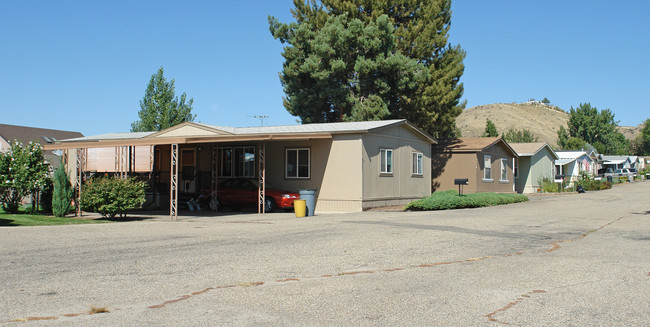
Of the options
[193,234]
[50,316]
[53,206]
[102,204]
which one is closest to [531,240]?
[193,234]

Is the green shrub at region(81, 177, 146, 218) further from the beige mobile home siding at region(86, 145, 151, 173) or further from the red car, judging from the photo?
the beige mobile home siding at region(86, 145, 151, 173)

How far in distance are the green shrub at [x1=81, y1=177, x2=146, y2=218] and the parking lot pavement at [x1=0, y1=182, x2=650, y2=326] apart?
473cm

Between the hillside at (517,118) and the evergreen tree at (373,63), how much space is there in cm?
6837

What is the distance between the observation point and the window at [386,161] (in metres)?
22.3

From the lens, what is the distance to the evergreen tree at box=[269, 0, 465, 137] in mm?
30172

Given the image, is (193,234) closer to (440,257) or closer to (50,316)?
(440,257)

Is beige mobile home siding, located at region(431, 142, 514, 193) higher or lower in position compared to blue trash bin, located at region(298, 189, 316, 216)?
higher

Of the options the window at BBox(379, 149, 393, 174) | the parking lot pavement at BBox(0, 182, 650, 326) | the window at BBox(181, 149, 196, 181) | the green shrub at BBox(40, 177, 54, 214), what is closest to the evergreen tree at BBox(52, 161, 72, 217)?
the green shrub at BBox(40, 177, 54, 214)

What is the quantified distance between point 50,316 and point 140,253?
172 inches

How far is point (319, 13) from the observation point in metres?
32.7

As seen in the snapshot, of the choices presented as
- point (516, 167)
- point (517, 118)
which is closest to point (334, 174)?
point (516, 167)

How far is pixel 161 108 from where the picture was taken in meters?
46.4

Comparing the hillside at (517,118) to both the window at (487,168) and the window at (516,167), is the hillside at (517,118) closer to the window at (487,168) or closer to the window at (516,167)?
the window at (516,167)

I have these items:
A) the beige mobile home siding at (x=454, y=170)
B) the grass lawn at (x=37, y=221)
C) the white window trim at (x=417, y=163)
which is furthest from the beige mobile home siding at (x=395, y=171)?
the grass lawn at (x=37, y=221)
